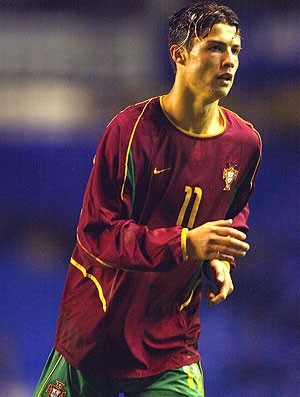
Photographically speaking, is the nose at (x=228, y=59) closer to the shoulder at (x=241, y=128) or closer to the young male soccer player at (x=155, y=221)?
the young male soccer player at (x=155, y=221)

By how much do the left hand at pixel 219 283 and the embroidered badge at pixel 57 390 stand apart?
1.25ft

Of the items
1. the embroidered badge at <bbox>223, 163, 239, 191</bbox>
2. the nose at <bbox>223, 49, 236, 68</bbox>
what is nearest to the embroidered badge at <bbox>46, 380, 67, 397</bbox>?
the embroidered badge at <bbox>223, 163, 239, 191</bbox>

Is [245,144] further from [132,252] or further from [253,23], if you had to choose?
[253,23]

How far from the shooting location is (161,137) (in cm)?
216

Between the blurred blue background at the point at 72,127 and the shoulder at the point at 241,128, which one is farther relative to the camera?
the blurred blue background at the point at 72,127

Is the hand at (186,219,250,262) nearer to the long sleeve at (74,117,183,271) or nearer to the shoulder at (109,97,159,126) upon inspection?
the long sleeve at (74,117,183,271)

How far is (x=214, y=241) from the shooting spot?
2020 millimetres

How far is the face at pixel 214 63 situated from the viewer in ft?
7.00

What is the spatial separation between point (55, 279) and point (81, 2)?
0.82 m

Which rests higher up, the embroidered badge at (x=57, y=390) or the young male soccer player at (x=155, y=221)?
the young male soccer player at (x=155, y=221)

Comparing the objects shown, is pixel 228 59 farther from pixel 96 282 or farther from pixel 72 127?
pixel 72 127

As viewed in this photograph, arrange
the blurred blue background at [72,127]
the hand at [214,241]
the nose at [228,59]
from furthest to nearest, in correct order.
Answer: the blurred blue background at [72,127] → the nose at [228,59] → the hand at [214,241]

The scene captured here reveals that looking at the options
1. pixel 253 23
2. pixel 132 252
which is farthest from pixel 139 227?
pixel 253 23

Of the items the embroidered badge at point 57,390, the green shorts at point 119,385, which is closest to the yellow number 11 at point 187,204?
the green shorts at point 119,385
